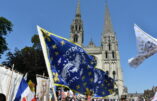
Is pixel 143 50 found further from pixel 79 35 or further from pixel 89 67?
pixel 79 35

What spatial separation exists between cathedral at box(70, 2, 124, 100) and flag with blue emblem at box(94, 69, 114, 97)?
49839 mm

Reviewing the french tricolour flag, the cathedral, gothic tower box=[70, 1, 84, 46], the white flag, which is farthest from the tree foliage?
gothic tower box=[70, 1, 84, 46]

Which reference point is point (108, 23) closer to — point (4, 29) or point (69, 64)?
point (4, 29)

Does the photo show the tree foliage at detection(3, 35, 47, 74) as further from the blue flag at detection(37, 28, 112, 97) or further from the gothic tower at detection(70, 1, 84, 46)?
the gothic tower at detection(70, 1, 84, 46)

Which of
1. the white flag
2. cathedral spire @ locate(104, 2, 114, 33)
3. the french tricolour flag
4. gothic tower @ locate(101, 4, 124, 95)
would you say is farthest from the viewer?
cathedral spire @ locate(104, 2, 114, 33)

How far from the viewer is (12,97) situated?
287 inches

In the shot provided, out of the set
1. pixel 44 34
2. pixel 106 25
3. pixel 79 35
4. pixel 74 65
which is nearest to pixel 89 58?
pixel 74 65

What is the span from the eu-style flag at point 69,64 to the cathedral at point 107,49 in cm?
5136

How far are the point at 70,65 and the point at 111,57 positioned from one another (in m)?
55.6

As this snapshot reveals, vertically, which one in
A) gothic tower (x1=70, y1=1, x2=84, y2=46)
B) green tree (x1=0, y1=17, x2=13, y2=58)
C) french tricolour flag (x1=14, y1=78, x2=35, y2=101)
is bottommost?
french tricolour flag (x1=14, y1=78, x2=35, y2=101)

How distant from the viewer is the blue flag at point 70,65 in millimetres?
5786

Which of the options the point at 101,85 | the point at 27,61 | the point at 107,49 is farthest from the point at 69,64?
the point at 107,49

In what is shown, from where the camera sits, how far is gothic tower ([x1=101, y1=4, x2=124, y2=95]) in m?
58.0

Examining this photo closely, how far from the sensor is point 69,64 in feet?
20.4
